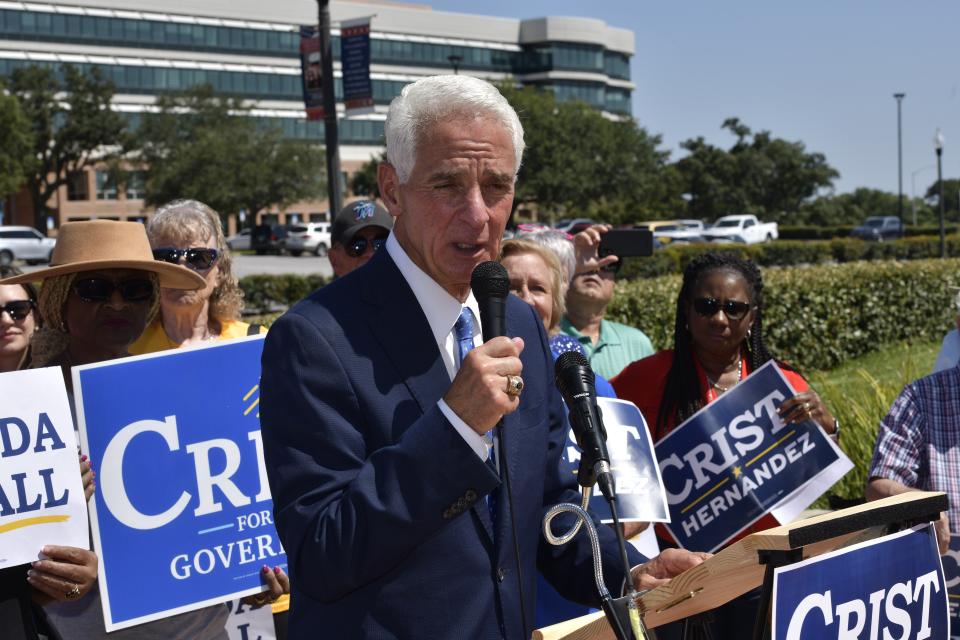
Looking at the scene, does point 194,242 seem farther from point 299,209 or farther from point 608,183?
point 299,209

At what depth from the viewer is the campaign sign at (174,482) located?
378 centimetres

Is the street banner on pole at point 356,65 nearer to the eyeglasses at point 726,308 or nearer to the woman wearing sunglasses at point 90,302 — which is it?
the eyeglasses at point 726,308

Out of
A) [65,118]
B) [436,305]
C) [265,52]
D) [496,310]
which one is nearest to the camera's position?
[496,310]

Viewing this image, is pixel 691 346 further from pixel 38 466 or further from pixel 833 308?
pixel 833 308

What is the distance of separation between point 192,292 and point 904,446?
3.13 meters

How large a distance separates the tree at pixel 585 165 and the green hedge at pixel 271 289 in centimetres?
3773

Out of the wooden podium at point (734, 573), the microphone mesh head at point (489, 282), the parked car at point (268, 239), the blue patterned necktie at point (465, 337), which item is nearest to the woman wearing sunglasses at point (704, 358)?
the wooden podium at point (734, 573)

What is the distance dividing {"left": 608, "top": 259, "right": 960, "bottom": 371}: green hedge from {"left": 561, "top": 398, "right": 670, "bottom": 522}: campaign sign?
8.81 m

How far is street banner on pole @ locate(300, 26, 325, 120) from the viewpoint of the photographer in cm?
1535

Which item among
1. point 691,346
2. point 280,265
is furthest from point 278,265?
point 691,346

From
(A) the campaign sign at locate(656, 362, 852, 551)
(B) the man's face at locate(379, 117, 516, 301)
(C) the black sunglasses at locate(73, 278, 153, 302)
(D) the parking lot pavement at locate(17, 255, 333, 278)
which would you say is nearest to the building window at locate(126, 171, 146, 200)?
(D) the parking lot pavement at locate(17, 255, 333, 278)

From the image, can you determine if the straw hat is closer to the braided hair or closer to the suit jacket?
the suit jacket

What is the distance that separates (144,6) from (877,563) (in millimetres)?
87061

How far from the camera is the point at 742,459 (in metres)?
4.49
